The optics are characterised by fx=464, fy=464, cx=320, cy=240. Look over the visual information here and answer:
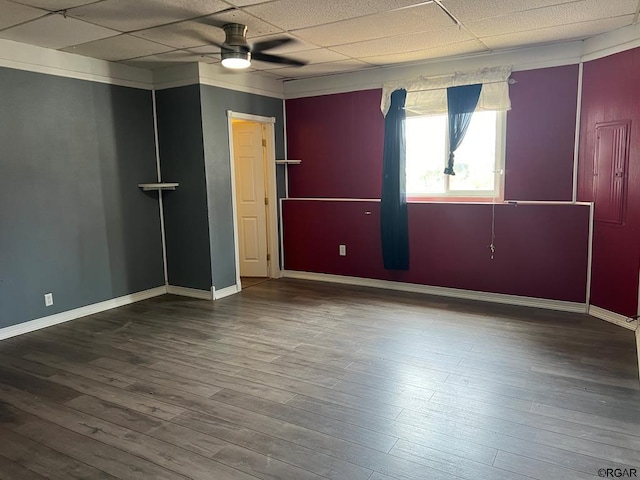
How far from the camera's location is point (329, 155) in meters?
5.76

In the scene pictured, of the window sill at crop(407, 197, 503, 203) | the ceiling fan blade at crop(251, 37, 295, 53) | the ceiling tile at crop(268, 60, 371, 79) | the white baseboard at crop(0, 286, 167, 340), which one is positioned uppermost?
the ceiling tile at crop(268, 60, 371, 79)

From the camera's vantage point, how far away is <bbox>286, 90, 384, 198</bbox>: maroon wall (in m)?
5.41

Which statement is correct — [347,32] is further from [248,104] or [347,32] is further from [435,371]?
[435,371]

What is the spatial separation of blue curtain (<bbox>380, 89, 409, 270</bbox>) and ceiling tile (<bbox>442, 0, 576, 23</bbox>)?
1.70m

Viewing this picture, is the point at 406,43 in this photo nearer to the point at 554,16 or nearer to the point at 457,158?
the point at 554,16

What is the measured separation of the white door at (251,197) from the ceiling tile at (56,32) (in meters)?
2.24

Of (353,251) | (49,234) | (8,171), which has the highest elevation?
(8,171)

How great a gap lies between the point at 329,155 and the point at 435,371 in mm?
3311

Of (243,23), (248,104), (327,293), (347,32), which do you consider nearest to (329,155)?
(248,104)

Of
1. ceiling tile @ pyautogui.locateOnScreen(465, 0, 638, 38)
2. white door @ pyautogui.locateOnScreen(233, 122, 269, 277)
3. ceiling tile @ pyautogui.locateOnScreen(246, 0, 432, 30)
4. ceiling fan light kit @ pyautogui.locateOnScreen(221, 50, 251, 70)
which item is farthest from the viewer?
white door @ pyautogui.locateOnScreen(233, 122, 269, 277)

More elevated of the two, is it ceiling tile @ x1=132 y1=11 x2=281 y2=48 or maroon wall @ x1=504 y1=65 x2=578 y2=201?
ceiling tile @ x1=132 y1=11 x2=281 y2=48

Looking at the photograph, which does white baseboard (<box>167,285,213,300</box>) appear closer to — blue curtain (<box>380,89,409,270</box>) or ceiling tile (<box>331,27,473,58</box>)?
blue curtain (<box>380,89,409,270</box>)

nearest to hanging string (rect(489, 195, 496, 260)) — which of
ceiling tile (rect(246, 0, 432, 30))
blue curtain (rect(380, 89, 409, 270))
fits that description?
blue curtain (rect(380, 89, 409, 270))

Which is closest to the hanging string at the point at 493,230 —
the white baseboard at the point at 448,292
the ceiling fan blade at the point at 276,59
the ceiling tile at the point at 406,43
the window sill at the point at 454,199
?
the window sill at the point at 454,199
